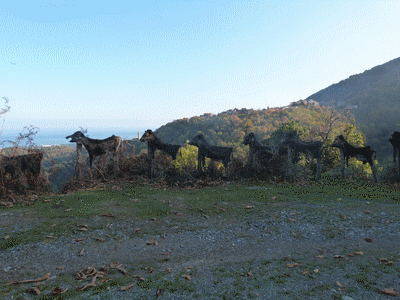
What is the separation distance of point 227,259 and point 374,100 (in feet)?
311

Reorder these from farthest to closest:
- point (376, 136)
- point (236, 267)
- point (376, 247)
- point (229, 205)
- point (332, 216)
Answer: point (376, 136) < point (229, 205) < point (332, 216) < point (376, 247) < point (236, 267)

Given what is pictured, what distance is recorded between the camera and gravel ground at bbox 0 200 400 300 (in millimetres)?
3895

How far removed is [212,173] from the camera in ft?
48.6

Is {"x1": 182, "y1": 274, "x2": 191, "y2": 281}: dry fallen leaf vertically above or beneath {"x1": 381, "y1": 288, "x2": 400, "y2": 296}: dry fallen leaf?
above

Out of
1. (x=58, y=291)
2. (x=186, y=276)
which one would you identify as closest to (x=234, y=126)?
(x=186, y=276)

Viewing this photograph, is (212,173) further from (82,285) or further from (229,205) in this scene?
(82,285)

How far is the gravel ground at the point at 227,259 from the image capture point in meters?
3.89

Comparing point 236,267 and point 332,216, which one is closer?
point 236,267

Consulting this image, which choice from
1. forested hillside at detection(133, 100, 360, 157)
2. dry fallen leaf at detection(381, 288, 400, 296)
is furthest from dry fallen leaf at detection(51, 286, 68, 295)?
forested hillside at detection(133, 100, 360, 157)

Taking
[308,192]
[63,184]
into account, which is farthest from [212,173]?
[63,184]

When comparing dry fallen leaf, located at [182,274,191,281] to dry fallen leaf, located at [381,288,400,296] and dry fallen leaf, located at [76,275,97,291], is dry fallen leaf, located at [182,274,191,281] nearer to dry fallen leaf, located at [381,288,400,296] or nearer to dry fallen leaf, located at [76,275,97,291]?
dry fallen leaf, located at [76,275,97,291]

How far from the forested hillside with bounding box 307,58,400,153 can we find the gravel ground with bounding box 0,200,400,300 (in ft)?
137

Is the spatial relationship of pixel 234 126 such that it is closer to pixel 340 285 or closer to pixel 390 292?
pixel 340 285

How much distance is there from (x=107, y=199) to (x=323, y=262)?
7577mm
